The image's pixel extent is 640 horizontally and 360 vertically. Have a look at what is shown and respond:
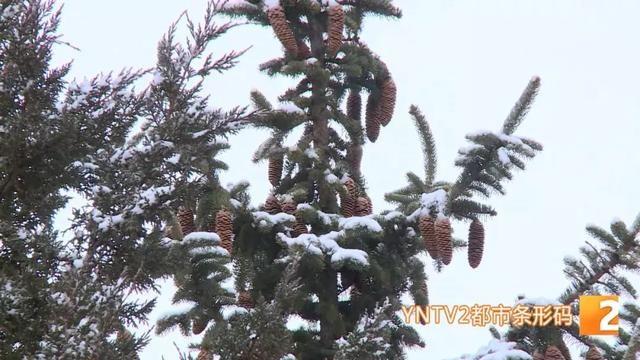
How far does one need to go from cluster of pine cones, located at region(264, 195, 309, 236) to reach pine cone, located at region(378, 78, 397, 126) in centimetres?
146

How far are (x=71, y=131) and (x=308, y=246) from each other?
2.22 meters

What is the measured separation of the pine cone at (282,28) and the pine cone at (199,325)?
235cm

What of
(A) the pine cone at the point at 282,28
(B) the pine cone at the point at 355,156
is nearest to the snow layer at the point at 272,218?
(B) the pine cone at the point at 355,156

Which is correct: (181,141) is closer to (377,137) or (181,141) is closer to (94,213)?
(94,213)

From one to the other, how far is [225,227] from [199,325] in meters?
0.87

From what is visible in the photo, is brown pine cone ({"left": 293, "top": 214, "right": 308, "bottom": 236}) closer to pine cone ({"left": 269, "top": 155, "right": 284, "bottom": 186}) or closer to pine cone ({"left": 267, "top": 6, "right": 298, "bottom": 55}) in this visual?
pine cone ({"left": 269, "top": 155, "right": 284, "bottom": 186})

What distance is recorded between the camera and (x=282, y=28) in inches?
282

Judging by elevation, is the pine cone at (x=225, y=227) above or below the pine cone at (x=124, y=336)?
above

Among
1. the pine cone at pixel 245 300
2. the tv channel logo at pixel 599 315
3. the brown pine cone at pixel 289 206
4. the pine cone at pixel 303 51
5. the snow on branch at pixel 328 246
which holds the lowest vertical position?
the tv channel logo at pixel 599 315

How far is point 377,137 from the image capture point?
7785 mm

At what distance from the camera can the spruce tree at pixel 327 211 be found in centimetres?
609

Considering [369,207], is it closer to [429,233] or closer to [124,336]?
[429,233]

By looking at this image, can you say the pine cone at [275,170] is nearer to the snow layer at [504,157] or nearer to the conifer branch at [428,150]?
the conifer branch at [428,150]

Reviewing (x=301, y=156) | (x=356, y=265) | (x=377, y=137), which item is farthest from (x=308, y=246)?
(x=377, y=137)
